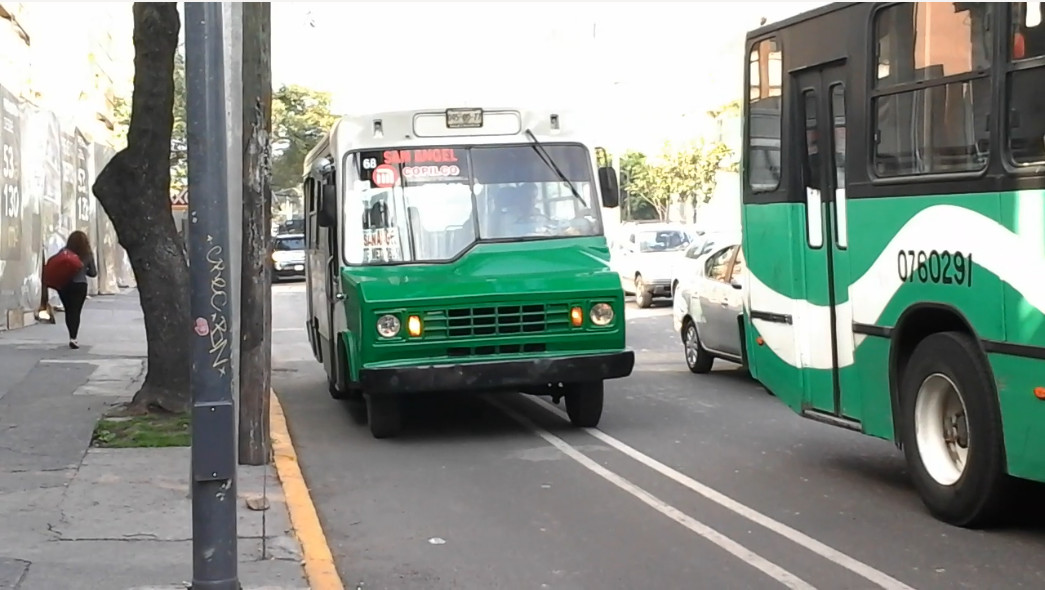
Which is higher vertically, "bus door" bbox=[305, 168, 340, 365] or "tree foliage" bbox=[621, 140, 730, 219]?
"tree foliage" bbox=[621, 140, 730, 219]

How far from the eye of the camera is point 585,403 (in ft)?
34.4

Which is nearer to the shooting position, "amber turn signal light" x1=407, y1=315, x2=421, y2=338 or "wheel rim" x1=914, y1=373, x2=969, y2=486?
"wheel rim" x1=914, y1=373, x2=969, y2=486

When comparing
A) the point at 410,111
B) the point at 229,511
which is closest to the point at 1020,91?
the point at 229,511

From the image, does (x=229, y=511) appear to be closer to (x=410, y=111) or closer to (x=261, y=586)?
(x=261, y=586)

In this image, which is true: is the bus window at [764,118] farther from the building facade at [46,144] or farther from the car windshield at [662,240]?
the car windshield at [662,240]

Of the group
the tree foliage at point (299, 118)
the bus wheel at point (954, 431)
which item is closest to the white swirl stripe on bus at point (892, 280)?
the bus wheel at point (954, 431)

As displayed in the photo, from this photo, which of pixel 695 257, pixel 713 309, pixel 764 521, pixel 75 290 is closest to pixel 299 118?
pixel 75 290

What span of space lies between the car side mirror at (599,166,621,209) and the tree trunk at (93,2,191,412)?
375 cm

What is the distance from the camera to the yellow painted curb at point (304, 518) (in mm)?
6254

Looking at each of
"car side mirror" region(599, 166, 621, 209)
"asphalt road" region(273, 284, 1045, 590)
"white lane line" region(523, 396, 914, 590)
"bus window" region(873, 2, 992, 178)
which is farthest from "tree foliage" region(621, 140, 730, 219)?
"bus window" region(873, 2, 992, 178)

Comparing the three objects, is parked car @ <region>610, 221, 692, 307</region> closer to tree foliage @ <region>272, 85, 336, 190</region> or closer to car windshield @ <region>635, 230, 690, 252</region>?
car windshield @ <region>635, 230, 690, 252</region>

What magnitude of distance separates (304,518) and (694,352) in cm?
771

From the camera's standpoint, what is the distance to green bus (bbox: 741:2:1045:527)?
634cm

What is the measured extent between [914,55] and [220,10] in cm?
406
